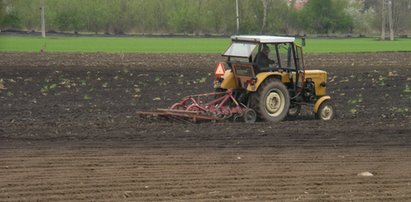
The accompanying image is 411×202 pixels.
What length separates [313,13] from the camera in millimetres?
87562

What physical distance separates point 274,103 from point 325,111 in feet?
4.07

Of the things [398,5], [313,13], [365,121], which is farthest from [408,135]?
[398,5]

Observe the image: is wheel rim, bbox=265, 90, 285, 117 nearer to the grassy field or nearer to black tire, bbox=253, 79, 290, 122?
Result: black tire, bbox=253, 79, 290, 122

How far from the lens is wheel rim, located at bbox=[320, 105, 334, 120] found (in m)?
16.8

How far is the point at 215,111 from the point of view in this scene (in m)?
15.8

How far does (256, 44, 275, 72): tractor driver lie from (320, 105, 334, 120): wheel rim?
1.54 meters

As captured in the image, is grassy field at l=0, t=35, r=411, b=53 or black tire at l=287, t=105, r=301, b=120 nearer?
black tire at l=287, t=105, r=301, b=120

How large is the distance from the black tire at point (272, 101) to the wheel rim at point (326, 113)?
845 mm

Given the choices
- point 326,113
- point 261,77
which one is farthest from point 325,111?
point 261,77

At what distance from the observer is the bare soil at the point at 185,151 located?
30.3 ft

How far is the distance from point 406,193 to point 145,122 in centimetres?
743

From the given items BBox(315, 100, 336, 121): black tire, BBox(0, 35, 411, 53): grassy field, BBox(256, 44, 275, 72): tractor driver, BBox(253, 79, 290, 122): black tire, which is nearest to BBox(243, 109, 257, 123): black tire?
BBox(253, 79, 290, 122): black tire

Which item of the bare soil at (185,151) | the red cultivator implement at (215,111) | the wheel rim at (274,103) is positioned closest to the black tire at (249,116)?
the red cultivator implement at (215,111)

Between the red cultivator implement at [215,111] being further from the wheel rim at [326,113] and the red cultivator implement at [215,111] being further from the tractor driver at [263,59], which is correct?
the wheel rim at [326,113]
